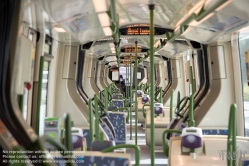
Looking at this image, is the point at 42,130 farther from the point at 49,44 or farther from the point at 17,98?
the point at 49,44

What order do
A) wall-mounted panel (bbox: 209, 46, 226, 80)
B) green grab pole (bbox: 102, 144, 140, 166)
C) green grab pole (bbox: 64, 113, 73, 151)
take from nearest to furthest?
green grab pole (bbox: 64, 113, 73, 151)
green grab pole (bbox: 102, 144, 140, 166)
wall-mounted panel (bbox: 209, 46, 226, 80)

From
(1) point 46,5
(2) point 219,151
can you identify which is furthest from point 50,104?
(2) point 219,151

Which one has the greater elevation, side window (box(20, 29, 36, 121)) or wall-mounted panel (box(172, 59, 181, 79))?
wall-mounted panel (box(172, 59, 181, 79))

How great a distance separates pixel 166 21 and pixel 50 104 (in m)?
2.01

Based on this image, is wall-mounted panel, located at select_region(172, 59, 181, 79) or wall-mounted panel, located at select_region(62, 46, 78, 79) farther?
wall-mounted panel, located at select_region(172, 59, 181, 79)

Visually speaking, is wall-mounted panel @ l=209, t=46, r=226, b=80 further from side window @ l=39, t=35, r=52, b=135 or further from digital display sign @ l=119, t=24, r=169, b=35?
side window @ l=39, t=35, r=52, b=135

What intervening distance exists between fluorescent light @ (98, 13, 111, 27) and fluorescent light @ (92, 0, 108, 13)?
19 centimetres

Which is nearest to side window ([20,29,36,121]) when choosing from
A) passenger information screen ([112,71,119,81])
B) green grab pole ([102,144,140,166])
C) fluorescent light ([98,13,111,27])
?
green grab pole ([102,144,140,166])

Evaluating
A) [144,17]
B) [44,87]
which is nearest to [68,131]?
[44,87]

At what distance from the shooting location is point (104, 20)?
430 cm

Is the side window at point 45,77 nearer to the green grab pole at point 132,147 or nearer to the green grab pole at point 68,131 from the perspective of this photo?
the green grab pole at point 132,147

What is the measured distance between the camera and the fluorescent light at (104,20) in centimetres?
398

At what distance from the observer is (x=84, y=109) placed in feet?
18.1

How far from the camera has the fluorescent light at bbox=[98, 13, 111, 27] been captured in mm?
3980
